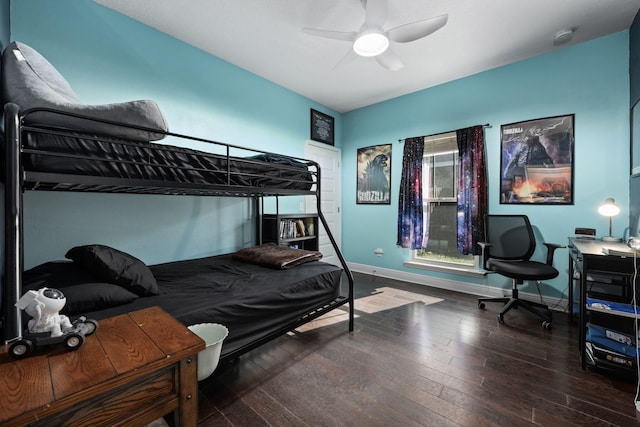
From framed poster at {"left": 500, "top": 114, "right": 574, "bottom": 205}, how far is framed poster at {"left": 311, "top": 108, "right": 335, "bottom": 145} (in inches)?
92.8

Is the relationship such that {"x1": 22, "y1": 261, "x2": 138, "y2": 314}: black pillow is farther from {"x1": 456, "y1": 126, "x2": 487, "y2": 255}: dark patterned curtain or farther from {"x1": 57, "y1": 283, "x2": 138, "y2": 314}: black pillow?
{"x1": 456, "y1": 126, "x2": 487, "y2": 255}: dark patterned curtain

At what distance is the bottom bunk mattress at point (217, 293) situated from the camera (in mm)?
1302

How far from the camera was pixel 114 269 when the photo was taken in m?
1.45

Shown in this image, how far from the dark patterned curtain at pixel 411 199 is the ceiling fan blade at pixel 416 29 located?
1695 millimetres

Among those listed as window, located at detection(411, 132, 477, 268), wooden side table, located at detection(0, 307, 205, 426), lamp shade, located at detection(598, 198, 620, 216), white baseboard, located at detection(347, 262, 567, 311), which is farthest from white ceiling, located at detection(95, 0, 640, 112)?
white baseboard, located at detection(347, 262, 567, 311)

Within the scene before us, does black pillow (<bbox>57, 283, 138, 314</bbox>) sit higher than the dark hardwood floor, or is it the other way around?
black pillow (<bbox>57, 283, 138, 314</bbox>)

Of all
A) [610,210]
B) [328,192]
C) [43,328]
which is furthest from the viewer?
[328,192]

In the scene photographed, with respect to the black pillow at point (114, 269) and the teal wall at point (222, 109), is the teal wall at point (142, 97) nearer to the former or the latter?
the teal wall at point (222, 109)

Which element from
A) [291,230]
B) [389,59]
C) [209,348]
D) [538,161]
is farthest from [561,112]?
[209,348]

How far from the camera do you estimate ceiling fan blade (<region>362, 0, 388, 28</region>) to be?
1834 millimetres

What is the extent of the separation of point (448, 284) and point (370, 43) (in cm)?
293

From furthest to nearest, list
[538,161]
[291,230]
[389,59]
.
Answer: [291,230]
[538,161]
[389,59]

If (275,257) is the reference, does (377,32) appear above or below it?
above

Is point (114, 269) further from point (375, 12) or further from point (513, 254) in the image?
point (513, 254)
